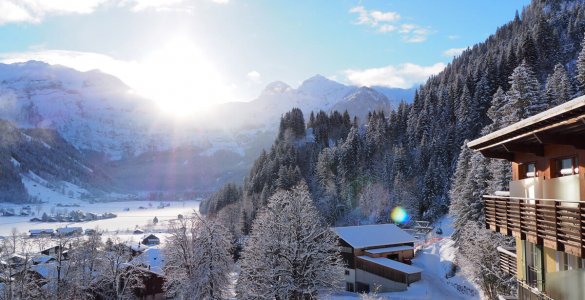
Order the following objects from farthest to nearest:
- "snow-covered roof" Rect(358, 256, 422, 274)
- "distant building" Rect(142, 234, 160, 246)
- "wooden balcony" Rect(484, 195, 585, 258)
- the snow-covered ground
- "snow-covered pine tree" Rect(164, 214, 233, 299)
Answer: "distant building" Rect(142, 234, 160, 246)
"snow-covered roof" Rect(358, 256, 422, 274)
the snow-covered ground
"snow-covered pine tree" Rect(164, 214, 233, 299)
"wooden balcony" Rect(484, 195, 585, 258)

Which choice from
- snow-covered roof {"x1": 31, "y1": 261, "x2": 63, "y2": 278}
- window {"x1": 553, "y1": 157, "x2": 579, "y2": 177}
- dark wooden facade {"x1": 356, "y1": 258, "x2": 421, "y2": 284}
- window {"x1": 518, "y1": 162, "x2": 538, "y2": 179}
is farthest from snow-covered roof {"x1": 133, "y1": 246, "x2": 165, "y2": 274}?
window {"x1": 553, "y1": 157, "x2": 579, "y2": 177}

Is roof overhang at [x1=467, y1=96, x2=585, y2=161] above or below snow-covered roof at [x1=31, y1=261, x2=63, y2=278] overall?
above

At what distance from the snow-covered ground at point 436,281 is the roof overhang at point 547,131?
33.1 m

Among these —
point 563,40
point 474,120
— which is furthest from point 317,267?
point 563,40

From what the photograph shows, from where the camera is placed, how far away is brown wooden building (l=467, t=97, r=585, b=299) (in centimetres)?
1040

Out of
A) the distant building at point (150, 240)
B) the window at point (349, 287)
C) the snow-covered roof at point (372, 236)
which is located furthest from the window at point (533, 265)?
the distant building at point (150, 240)

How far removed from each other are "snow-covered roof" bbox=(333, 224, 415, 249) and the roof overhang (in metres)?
47.2

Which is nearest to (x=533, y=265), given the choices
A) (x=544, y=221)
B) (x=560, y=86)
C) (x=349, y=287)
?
(x=544, y=221)

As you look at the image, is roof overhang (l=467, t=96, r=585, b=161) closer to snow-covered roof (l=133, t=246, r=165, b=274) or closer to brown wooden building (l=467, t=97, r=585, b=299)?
brown wooden building (l=467, t=97, r=585, b=299)

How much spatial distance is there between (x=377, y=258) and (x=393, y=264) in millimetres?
3294

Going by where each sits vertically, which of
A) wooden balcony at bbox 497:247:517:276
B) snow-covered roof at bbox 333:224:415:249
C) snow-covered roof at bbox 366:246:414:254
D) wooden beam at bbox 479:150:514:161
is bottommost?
snow-covered roof at bbox 366:246:414:254

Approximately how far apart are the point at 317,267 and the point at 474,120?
229 ft

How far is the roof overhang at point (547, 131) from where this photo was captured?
1012 cm

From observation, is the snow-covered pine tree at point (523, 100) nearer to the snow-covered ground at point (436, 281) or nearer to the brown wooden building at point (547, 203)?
the snow-covered ground at point (436, 281)
